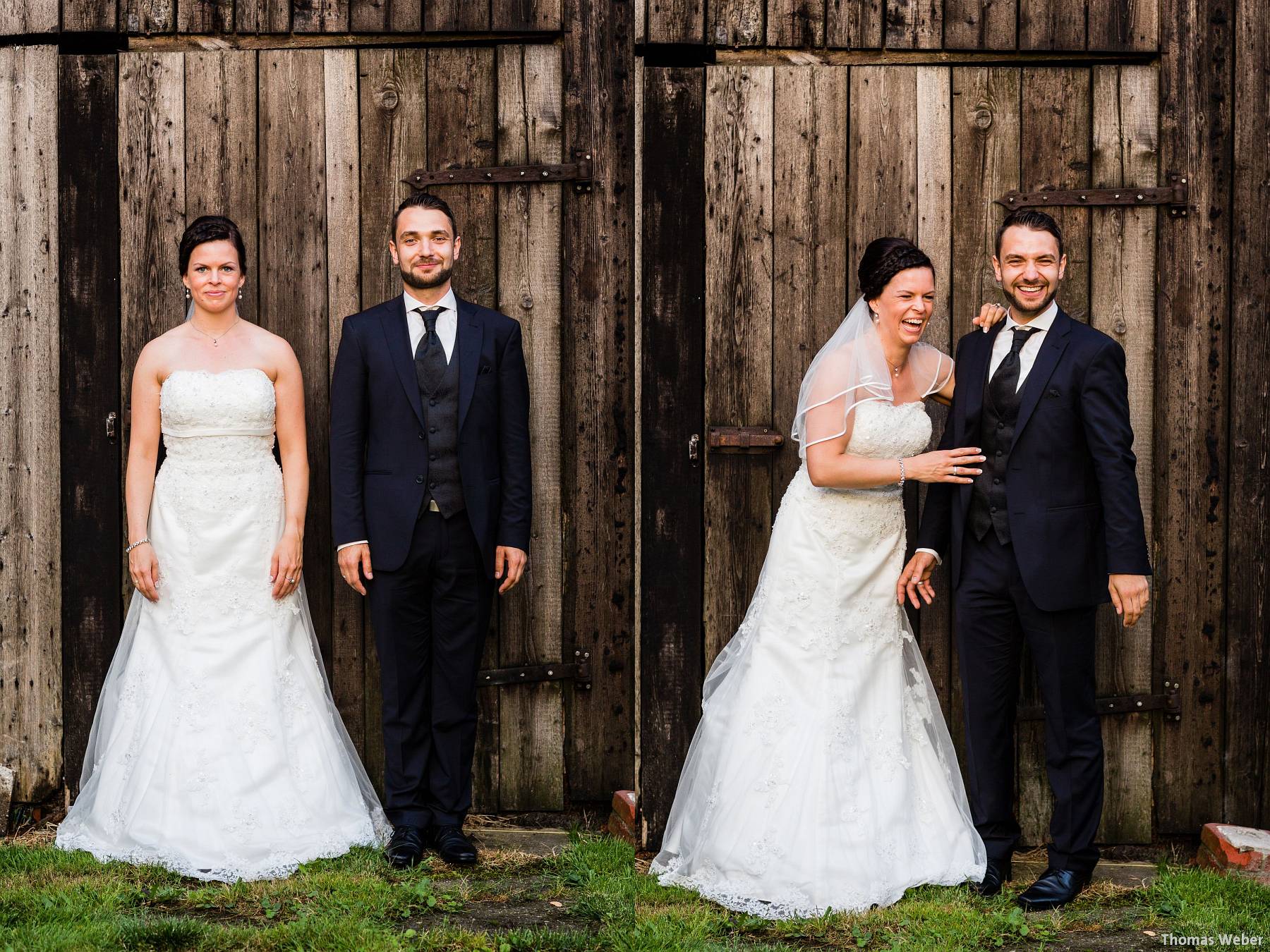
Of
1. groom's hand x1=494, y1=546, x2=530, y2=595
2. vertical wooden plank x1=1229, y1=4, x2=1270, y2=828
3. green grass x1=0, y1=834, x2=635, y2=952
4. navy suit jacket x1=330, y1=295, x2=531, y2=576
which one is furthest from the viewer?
vertical wooden plank x1=1229, y1=4, x2=1270, y2=828

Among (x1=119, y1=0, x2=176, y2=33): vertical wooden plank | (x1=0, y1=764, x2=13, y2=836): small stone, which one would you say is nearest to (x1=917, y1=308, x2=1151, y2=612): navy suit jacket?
(x1=119, y1=0, x2=176, y2=33): vertical wooden plank

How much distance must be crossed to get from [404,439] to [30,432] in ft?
5.95

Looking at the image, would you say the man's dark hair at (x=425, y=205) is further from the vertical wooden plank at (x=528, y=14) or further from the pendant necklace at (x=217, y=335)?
the vertical wooden plank at (x=528, y=14)

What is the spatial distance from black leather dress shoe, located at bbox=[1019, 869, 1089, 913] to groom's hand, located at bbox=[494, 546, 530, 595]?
2083 mm

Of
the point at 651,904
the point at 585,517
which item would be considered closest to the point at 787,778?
the point at 651,904

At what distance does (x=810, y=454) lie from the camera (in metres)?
4.34

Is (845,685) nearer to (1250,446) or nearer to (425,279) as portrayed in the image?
(1250,446)

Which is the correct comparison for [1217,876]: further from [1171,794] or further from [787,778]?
[787,778]

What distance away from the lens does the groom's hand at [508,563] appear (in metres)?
4.55

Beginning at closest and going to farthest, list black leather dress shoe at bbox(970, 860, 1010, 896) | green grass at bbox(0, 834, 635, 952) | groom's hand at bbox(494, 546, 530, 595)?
green grass at bbox(0, 834, 635, 952) → black leather dress shoe at bbox(970, 860, 1010, 896) → groom's hand at bbox(494, 546, 530, 595)

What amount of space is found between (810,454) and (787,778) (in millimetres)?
1122

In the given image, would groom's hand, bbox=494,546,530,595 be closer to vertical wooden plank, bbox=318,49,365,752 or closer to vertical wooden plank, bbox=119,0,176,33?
vertical wooden plank, bbox=318,49,365,752

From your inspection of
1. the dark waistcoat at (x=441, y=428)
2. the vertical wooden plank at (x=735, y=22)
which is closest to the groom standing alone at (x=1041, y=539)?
the vertical wooden plank at (x=735, y=22)

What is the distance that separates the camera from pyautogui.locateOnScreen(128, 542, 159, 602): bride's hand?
4.64m
